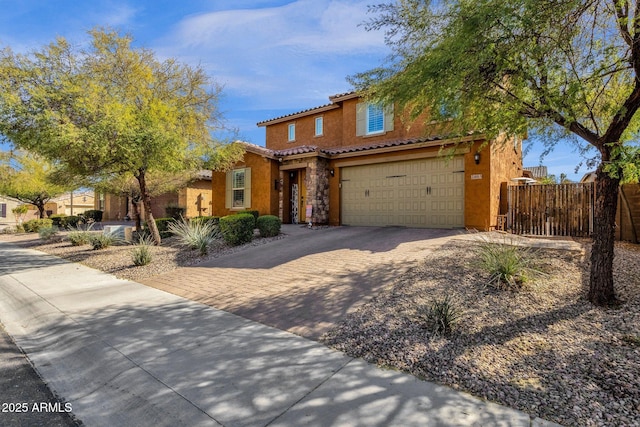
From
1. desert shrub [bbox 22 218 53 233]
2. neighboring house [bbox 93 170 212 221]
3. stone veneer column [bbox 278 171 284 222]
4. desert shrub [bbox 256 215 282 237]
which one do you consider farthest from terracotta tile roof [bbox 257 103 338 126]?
desert shrub [bbox 22 218 53 233]

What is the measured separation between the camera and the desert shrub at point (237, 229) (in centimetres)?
1080

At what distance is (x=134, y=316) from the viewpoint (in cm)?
527

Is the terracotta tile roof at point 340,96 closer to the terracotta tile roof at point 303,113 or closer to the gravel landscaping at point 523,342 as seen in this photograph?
the terracotta tile roof at point 303,113

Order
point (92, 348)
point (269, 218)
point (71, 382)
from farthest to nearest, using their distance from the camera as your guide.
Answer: point (269, 218) < point (92, 348) < point (71, 382)

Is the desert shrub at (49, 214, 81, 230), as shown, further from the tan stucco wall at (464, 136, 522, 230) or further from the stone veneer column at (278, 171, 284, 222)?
the tan stucco wall at (464, 136, 522, 230)

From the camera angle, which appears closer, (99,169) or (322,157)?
(99,169)

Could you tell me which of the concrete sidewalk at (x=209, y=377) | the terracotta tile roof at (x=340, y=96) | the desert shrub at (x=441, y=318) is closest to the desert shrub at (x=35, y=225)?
the terracotta tile roof at (x=340, y=96)

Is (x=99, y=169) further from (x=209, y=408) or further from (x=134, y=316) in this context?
(x=209, y=408)

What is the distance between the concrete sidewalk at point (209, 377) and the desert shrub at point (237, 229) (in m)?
5.20

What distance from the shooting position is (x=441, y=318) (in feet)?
13.6

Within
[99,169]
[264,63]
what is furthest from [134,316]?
[264,63]

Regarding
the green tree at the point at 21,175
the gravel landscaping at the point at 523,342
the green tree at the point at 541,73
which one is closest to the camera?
the gravel landscaping at the point at 523,342

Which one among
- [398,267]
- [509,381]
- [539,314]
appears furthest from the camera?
[398,267]

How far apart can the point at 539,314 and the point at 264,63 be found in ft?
34.0
